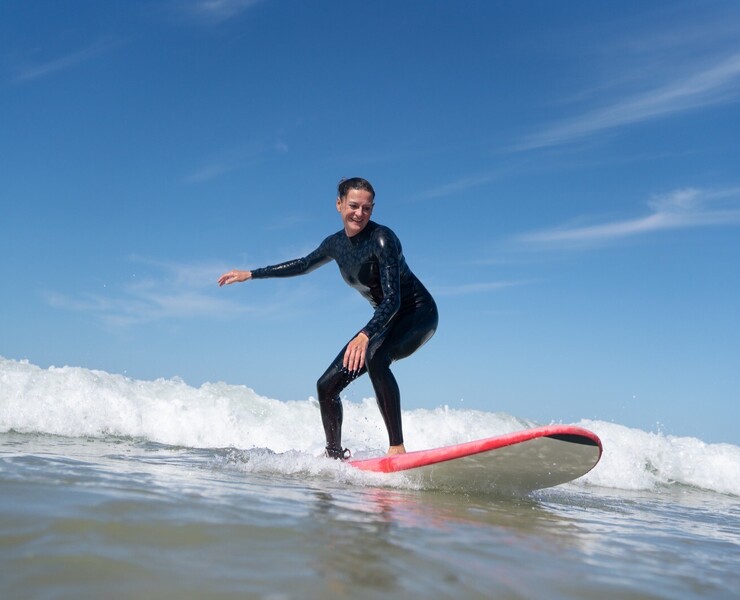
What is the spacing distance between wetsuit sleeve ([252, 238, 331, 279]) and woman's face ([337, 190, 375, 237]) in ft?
1.77

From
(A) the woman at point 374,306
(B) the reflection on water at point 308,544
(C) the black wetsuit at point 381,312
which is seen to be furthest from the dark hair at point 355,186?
(B) the reflection on water at point 308,544

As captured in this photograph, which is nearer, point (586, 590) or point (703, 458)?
point (586, 590)

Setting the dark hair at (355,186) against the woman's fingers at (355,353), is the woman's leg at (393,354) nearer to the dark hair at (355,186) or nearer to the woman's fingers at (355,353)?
the woman's fingers at (355,353)

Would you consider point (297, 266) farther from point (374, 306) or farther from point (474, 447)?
point (474, 447)

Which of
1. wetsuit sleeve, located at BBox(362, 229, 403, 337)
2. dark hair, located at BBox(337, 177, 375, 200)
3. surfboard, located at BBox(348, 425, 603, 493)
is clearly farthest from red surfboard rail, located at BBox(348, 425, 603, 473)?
dark hair, located at BBox(337, 177, 375, 200)

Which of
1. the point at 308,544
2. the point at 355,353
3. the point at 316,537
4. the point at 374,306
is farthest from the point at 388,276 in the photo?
the point at 308,544

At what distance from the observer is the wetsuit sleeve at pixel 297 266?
611 centimetres

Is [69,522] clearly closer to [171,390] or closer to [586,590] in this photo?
[586,590]

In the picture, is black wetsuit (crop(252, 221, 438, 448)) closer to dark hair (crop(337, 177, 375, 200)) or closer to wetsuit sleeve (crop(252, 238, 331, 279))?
wetsuit sleeve (crop(252, 238, 331, 279))

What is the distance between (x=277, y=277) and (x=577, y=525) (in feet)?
12.1

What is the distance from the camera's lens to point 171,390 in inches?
538

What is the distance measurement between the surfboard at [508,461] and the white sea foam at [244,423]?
16.4 feet

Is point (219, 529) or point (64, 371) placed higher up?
point (64, 371)

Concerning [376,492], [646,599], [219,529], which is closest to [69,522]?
[219,529]
